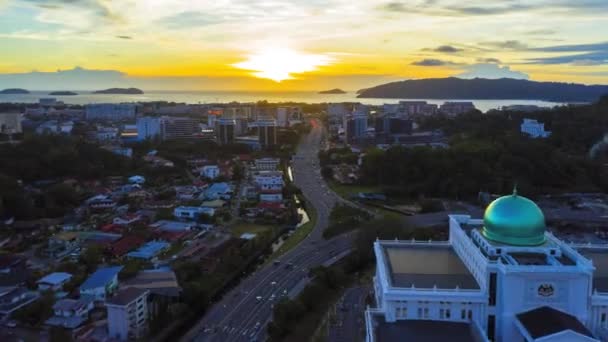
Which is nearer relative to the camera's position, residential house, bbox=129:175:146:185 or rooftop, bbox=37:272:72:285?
A: rooftop, bbox=37:272:72:285

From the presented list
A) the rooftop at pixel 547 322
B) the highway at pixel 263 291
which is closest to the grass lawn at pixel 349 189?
the highway at pixel 263 291

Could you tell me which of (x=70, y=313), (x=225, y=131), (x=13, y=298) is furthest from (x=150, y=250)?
(x=225, y=131)

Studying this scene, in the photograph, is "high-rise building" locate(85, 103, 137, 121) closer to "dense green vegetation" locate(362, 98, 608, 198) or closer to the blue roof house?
"dense green vegetation" locate(362, 98, 608, 198)

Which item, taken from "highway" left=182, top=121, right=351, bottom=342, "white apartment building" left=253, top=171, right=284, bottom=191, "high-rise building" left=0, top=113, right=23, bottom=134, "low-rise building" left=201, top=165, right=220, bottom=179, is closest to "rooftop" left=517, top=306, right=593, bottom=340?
"highway" left=182, top=121, right=351, bottom=342

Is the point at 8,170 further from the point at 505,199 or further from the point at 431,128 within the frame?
the point at 431,128

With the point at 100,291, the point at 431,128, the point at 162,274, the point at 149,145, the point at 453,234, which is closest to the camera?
the point at 453,234

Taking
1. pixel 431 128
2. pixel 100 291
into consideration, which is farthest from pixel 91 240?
pixel 431 128
